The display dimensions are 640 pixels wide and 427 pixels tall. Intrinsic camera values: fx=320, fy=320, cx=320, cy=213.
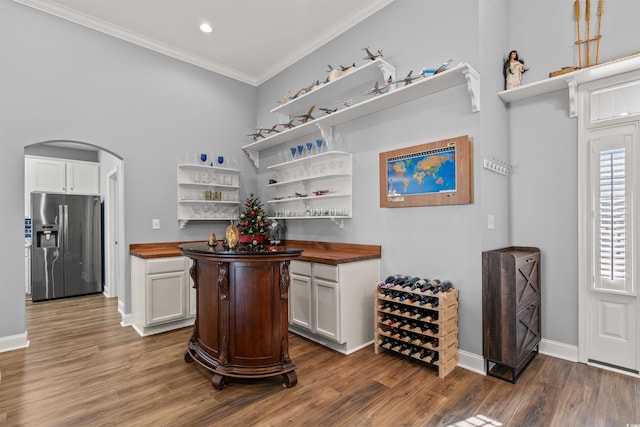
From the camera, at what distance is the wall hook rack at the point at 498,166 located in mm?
2754

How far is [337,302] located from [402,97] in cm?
205

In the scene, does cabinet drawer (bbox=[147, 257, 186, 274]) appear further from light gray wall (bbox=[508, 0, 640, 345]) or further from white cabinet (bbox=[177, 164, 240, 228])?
light gray wall (bbox=[508, 0, 640, 345])

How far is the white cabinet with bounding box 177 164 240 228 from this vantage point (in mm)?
4406

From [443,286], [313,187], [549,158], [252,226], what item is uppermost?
[549,158]

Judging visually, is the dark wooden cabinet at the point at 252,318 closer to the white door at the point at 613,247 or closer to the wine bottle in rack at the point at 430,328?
the wine bottle in rack at the point at 430,328

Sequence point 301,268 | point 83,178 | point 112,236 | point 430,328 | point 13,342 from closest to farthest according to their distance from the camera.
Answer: point 430,328
point 13,342
point 301,268
point 112,236
point 83,178

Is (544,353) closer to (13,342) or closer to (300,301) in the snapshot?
(300,301)

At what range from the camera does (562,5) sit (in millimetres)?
2840

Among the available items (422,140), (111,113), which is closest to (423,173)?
(422,140)

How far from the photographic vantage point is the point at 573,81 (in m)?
2.64

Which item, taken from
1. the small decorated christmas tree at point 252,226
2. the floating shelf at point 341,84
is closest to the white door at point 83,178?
the floating shelf at point 341,84

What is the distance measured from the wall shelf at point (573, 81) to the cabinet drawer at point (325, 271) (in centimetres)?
224

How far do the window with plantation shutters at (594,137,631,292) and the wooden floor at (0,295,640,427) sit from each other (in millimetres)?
778

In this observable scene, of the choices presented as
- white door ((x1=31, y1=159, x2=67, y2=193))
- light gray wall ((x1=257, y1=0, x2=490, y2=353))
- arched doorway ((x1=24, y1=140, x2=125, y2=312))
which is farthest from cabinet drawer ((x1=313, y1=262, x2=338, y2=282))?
white door ((x1=31, y1=159, x2=67, y2=193))
